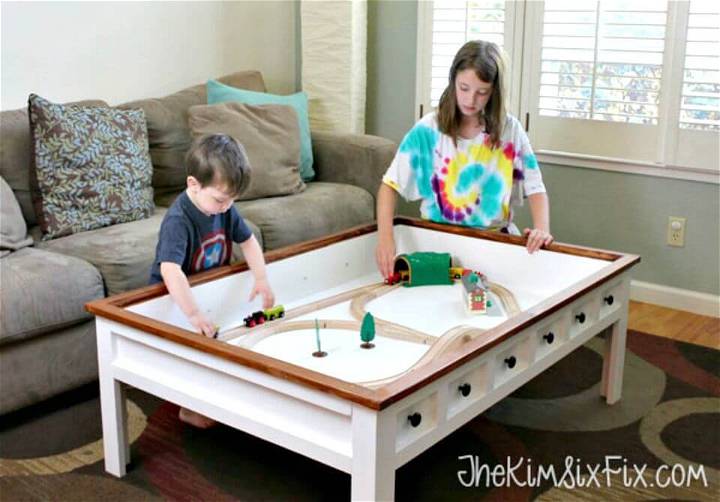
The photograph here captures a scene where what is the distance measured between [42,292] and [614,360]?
1649 millimetres

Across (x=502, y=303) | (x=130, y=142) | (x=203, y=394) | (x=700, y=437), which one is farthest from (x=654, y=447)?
(x=130, y=142)

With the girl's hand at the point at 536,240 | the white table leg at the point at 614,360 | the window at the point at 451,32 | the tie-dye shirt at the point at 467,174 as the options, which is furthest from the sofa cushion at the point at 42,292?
the window at the point at 451,32

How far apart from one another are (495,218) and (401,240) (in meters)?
0.31

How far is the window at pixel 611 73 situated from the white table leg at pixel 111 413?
91.3 inches

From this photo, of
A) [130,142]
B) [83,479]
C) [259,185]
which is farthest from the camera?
[259,185]

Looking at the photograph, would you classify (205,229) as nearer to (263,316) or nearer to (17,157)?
(263,316)

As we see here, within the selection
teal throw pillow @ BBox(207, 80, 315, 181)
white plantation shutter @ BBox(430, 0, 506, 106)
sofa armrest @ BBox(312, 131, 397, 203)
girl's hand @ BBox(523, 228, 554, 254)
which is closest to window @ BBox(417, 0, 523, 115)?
white plantation shutter @ BBox(430, 0, 506, 106)

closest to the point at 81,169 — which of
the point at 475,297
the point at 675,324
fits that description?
the point at 475,297

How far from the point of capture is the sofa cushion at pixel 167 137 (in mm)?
3504

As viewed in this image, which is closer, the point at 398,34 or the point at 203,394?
the point at 203,394

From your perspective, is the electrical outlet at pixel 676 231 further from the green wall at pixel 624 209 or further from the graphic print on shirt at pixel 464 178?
the graphic print on shirt at pixel 464 178

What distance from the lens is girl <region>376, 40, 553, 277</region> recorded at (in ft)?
9.18

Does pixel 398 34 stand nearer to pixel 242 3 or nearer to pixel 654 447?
pixel 242 3

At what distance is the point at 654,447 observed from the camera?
2.46 metres
